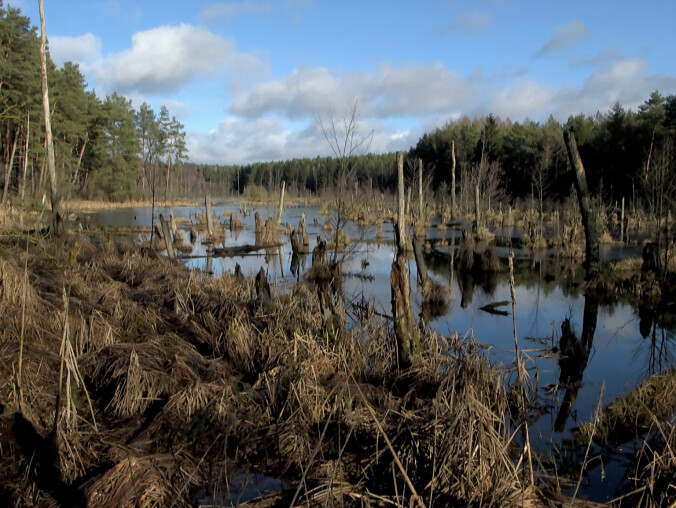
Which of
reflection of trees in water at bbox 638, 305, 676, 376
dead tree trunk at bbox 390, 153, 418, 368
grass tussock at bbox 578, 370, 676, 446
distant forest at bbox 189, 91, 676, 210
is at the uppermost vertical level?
distant forest at bbox 189, 91, 676, 210

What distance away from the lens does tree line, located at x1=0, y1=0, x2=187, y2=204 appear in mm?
26594

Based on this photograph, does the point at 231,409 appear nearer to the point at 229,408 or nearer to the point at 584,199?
the point at 229,408

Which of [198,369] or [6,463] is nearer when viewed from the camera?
[6,463]

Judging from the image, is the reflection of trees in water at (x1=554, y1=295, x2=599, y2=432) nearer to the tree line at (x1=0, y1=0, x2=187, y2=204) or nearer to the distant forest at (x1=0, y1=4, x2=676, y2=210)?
the distant forest at (x1=0, y1=4, x2=676, y2=210)

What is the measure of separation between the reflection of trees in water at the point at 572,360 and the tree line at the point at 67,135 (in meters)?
9.35

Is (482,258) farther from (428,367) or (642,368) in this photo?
(428,367)

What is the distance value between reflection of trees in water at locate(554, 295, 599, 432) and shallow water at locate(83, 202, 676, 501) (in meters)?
0.07

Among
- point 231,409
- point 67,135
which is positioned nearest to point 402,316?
point 231,409

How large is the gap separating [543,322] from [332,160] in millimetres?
24454

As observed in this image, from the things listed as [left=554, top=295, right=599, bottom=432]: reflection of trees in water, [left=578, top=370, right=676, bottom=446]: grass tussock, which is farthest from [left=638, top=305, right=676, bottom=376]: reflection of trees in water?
[left=578, top=370, right=676, bottom=446]: grass tussock

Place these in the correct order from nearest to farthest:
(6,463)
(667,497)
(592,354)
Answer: (667,497) < (6,463) < (592,354)

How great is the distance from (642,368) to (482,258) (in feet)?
30.9

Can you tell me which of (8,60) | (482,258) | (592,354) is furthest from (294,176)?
(592,354)

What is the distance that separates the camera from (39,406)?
15.6 ft
